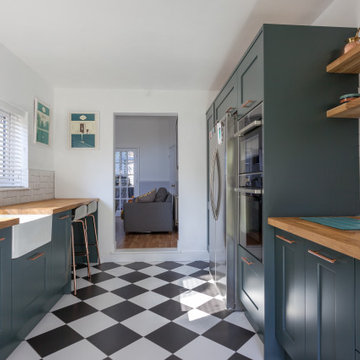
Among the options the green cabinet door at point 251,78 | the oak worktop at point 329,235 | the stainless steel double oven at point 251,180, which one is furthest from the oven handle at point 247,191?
the green cabinet door at point 251,78

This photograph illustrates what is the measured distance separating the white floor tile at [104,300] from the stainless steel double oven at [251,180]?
1.29 m

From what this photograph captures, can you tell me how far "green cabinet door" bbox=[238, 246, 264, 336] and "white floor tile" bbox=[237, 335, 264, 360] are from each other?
0.07 m

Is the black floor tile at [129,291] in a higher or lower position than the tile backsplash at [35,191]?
lower

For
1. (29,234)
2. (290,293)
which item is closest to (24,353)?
(29,234)

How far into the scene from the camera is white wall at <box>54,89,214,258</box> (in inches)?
145

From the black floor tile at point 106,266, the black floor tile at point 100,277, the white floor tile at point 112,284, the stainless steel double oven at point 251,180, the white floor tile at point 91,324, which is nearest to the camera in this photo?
the stainless steel double oven at point 251,180

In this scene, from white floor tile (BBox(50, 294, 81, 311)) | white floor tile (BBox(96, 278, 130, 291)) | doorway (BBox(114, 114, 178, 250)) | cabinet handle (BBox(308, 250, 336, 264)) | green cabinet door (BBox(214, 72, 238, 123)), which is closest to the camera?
cabinet handle (BBox(308, 250, 336, 264))

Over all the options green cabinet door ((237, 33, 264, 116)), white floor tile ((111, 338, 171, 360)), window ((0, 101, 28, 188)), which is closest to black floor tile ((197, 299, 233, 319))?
white floor tile ((111, 338, 171, 360))

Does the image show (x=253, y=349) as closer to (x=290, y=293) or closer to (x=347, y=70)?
(x=290, y=293)

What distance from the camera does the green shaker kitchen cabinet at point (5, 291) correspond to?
152 cm

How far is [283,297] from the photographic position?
153 centimetres

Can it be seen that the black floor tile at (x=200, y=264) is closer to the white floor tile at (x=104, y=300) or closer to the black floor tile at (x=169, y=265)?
the black floor tile at (x=169, y=265)

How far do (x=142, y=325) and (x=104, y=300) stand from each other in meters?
0.60

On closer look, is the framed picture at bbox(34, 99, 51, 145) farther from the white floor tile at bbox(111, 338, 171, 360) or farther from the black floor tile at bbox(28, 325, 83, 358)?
the white floor tile at bbox(111, 338, 171, 360)
